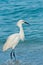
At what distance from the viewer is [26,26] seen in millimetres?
9938

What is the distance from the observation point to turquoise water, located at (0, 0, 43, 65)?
7.69 m

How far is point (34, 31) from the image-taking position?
9.38 metres

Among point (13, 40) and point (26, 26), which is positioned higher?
point (26, 26)

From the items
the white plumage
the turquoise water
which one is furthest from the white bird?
the turquoise water

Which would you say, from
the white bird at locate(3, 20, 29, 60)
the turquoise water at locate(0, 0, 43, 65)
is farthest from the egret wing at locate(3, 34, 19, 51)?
the turquoise water at locate(0, 0, 43, 65)

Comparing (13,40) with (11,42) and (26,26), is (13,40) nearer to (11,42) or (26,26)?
(11,42)

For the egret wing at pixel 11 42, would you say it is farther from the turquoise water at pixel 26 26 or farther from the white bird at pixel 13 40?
the turquoise water at pixel 26 26

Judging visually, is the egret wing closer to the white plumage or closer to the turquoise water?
the white plumage

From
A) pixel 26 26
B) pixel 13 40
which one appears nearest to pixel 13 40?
pixel 13 40

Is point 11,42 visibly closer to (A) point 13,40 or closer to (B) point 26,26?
(A) point 13,40

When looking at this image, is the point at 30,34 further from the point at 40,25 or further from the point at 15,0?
the point at 15,0

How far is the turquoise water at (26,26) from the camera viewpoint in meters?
7.69

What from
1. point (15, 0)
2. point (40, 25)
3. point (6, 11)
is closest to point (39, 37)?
point (40, 25)

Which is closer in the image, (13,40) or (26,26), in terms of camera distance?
(13,40)
